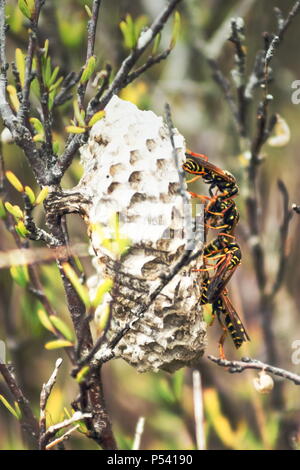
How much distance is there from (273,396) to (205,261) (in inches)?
28.1

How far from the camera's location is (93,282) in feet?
2.83

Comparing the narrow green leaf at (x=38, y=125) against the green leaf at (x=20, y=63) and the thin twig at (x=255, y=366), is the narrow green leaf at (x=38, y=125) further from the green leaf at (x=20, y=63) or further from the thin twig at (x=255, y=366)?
the thin twig at (x=255, y=366)

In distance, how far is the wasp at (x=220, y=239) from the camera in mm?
807

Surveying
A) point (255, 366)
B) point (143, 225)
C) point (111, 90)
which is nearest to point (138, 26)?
point (111, 90)

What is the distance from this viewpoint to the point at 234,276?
53.9 inches

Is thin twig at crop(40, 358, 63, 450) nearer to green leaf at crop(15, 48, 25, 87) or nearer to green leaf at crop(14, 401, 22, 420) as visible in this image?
green leaf at crop(14, 401, 22, 420)

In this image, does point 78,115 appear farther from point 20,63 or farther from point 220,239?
point 220,239

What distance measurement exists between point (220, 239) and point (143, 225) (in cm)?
15

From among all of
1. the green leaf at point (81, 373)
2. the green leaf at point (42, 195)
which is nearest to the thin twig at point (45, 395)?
the green leaf at point (81, 373)

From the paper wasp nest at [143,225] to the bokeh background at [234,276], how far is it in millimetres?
308

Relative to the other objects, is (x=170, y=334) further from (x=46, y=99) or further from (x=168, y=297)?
(x=46, y=99)

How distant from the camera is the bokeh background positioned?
46.8 inches
